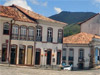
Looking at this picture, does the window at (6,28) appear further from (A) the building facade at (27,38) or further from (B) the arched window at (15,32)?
(B) the arched window at (15,32)

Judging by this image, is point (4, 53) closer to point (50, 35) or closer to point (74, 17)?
point (50, 35)

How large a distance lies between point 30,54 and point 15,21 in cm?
543

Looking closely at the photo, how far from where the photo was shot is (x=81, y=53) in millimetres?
42719

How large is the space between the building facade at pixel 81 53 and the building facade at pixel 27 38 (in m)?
6.04

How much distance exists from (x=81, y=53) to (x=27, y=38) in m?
14.5

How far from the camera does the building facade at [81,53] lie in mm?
42312

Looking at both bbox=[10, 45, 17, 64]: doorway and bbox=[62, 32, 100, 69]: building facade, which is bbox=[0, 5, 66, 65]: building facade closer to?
bbox=[10, 45, 17, 64]: doorway

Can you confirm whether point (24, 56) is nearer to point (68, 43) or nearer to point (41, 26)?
point (41, 26)

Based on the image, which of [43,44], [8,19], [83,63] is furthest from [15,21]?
[83,63]

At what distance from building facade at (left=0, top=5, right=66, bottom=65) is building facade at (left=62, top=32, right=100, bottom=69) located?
6.04 m

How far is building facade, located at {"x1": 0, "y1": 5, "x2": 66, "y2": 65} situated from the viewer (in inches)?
1141

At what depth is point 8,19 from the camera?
28.8 meters

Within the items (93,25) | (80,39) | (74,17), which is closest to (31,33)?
(80,39)

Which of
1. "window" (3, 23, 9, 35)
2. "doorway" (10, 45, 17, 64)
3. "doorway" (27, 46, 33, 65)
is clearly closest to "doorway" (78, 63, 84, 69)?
"doorway" (27, 46, 33, 65)
